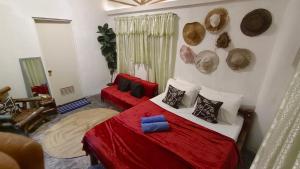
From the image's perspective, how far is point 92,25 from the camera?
391 cm

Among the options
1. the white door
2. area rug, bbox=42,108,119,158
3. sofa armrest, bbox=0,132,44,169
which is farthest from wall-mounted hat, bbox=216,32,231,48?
the white door

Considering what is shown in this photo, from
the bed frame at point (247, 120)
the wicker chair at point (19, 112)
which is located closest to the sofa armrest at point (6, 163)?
the wicker chair at point (19, 112)

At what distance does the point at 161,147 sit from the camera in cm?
169

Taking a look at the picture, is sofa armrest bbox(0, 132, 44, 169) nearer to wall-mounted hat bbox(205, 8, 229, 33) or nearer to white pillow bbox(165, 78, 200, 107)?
white pillow bbox(165, 78, 200, 107)

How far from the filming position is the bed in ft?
5.02

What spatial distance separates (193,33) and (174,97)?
3.97 ft

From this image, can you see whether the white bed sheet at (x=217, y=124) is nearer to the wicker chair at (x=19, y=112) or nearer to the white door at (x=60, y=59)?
the wicker chair at (x=19, y=112)

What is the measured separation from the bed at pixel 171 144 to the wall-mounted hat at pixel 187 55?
3.61ft

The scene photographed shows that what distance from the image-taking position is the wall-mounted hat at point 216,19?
7.47 ft

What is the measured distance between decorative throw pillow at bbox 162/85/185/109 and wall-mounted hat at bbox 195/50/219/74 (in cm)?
59

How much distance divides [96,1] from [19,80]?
261cm

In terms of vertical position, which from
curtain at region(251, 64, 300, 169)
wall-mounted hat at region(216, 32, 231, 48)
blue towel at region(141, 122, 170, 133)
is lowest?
blue towel at region(141, 122, 170, 133)

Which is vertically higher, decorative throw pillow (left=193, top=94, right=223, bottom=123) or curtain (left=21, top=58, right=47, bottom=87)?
curtain (left=21, top=58, right=47, bottom=87)

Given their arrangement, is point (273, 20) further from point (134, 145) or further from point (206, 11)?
point (134, 145)
